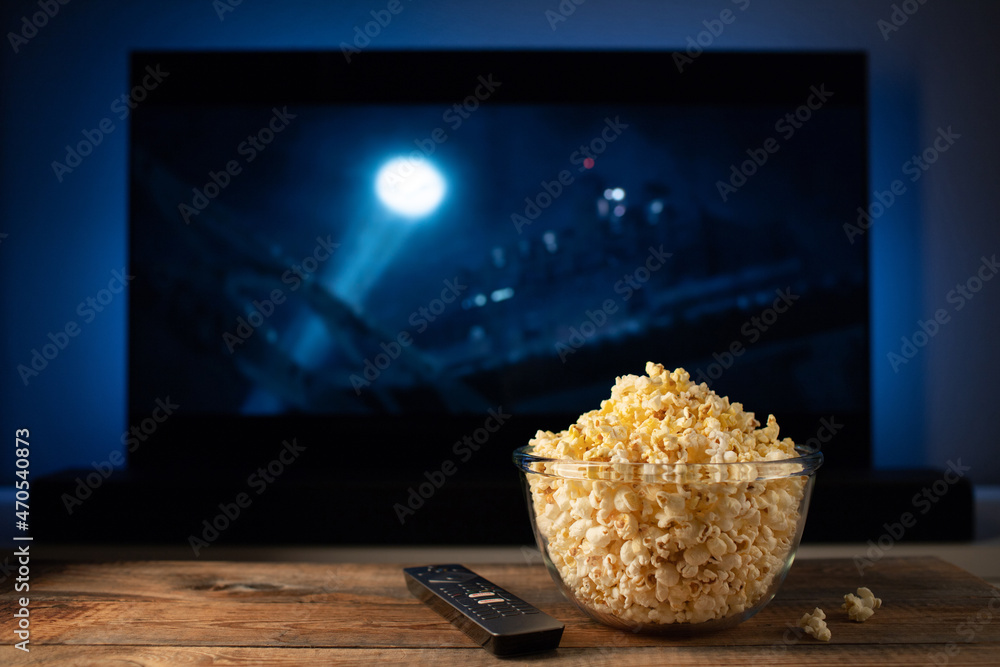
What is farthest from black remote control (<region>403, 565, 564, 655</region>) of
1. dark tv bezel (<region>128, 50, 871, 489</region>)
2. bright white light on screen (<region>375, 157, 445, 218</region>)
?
bright white light on screen (<region>375, 157, 445, 218</region>)

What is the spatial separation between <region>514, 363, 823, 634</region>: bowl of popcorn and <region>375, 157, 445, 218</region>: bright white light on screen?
1.94 metres

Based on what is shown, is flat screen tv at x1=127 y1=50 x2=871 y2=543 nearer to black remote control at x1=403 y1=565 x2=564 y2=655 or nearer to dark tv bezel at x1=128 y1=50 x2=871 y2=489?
dark tv bezel at x1=128 y1=50 x2=871 y2=489

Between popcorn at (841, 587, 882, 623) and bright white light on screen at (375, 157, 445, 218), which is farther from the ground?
bright white light on screen at (375, 157, 445, 218)

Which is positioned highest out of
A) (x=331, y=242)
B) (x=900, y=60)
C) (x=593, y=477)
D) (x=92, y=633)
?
(x=900, y=60)

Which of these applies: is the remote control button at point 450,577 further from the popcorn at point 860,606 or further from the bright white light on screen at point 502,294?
the bright white light on screen at point 502,294

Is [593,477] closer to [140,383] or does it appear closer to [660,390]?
[660,390]

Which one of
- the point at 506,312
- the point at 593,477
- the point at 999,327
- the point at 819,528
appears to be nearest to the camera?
the point at 593,477

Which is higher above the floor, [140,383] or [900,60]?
[900,60]

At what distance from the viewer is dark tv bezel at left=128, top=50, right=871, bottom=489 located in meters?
2.58

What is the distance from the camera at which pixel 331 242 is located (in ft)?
8.51

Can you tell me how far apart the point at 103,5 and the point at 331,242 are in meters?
1.31

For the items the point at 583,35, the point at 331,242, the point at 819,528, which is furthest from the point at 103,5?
the point at 819,528

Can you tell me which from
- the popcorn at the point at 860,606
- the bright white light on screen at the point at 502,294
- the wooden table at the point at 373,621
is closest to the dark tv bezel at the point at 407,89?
the bright white light on screen at the point at 502,294

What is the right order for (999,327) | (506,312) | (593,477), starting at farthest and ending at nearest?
(999,327) → (506,312) → (593,477)
